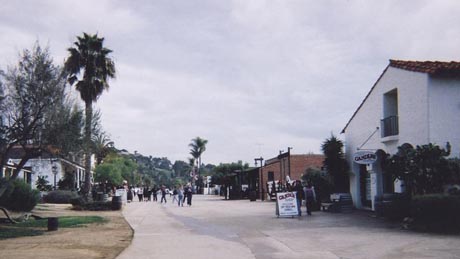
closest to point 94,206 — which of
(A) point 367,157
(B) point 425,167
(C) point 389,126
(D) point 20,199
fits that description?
(D) point 20,199

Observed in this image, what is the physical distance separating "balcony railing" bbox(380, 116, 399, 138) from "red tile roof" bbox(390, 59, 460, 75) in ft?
7.92

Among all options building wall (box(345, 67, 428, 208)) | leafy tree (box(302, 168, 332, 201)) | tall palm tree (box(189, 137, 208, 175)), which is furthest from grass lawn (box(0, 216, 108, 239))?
tall palm tree (box(189, 137, 208, 175))

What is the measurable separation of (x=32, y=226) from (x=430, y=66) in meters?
16.6

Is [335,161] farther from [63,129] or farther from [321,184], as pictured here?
[63,129]

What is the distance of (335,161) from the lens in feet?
95.7

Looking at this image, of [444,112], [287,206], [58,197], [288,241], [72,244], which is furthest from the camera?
[58,197]

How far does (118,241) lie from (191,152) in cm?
10132

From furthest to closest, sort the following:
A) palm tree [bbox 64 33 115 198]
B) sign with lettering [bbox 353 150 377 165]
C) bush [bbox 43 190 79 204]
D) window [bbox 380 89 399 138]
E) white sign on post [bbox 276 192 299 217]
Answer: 1. bush [bbox 43 190 79 204]
2. palm tree [bbox 64 33 115 198]
3. window [bbox 380 89 399 138]
4. sign with lettering [bbox 353 150 377 165]
5. white sign on post [bbox 276 192 299 217]

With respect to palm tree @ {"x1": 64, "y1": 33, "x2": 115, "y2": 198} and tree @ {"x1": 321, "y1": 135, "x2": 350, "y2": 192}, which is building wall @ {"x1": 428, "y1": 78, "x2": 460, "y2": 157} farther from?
palm tree @ {"x1": 64, "y1": 33, "x2": 115, "y2": 198}

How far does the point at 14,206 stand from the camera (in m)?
26.5

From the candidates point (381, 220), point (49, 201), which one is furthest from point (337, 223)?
point (49, 201)

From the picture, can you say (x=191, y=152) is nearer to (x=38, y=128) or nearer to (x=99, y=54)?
(x=99, y=54)

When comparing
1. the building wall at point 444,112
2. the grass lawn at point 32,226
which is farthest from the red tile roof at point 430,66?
the grass lawn at point 32,226

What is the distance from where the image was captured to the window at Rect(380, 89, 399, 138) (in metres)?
24.0
